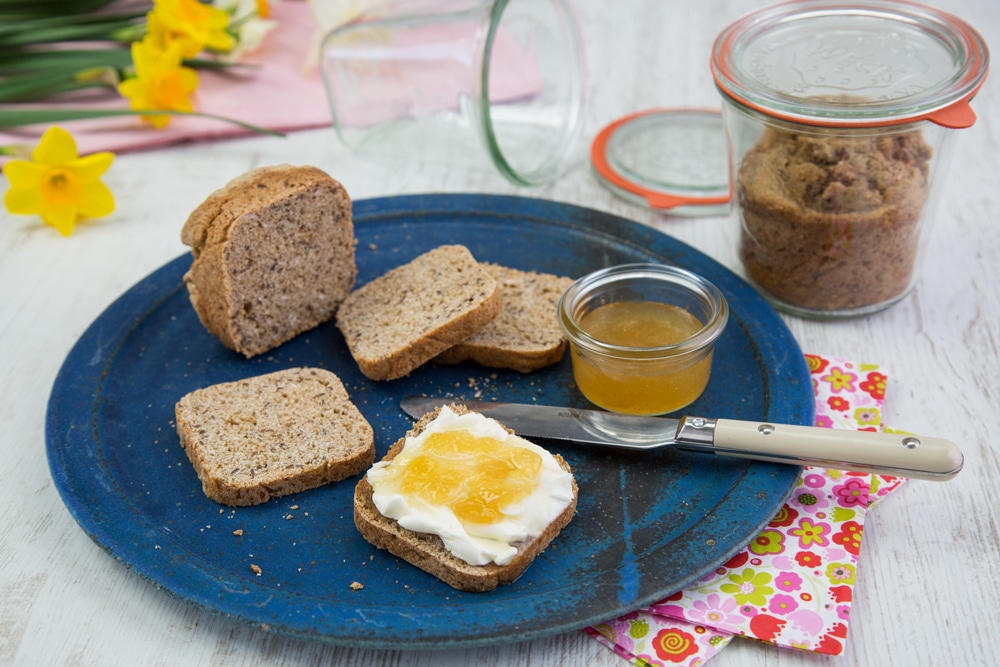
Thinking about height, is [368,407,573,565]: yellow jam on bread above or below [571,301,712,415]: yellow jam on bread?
above

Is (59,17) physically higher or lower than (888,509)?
higher

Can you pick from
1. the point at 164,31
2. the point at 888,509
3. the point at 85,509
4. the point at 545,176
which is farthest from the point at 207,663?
the point at 164,31

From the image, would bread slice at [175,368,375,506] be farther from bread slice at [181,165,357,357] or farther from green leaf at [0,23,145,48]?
green leaf at [0,23,145,48]

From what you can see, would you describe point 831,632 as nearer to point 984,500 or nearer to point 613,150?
point 984,500

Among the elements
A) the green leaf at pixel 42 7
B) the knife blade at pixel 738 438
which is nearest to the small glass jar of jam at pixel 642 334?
the knife blade at pixel 738 438

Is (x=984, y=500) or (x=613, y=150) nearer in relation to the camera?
(x=984, y=500)

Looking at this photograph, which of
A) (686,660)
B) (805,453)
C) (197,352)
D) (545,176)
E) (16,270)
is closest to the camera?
(686,660)

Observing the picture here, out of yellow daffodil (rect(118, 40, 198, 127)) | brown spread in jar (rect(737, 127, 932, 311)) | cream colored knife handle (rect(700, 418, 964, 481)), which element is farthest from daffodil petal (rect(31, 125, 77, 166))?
cream colored knife handle (rect(700, 418, 964, 481))

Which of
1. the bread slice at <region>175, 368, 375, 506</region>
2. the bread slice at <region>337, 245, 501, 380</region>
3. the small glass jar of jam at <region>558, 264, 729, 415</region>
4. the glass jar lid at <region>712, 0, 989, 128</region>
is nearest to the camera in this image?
the bread slice at <region>175, 368, 375, 506</region>
